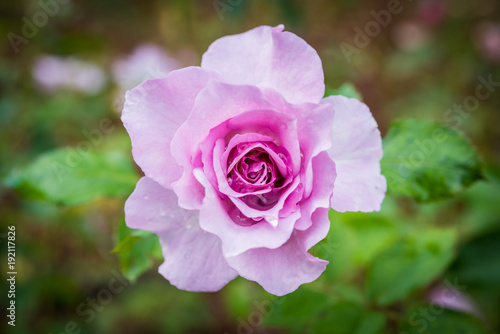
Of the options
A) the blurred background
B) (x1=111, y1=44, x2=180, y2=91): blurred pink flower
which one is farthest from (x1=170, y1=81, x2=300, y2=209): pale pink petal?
(x1=111, y1=44, x2=180, y2=91): blurred pink flower

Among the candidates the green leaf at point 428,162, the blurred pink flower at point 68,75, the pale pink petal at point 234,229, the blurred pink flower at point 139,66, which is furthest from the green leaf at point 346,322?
the blurred pink flower at point 68,75

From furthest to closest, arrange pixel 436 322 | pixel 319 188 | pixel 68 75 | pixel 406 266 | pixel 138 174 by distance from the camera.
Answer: pixel 68 75 < pixel 138 174 < pixel 406 266 < pixel 436 322 < pixel 319 188

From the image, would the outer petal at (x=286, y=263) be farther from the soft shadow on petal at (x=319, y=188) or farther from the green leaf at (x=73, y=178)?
the green leaf at (x=73, y=178)

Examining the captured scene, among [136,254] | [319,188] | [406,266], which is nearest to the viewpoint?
[319,188]

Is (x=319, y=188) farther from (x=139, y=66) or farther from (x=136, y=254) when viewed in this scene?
(x=139, y=66)

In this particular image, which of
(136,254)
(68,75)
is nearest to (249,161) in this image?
(136,254)

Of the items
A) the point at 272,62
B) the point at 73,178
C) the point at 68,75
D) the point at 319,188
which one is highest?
the point at 272,62
